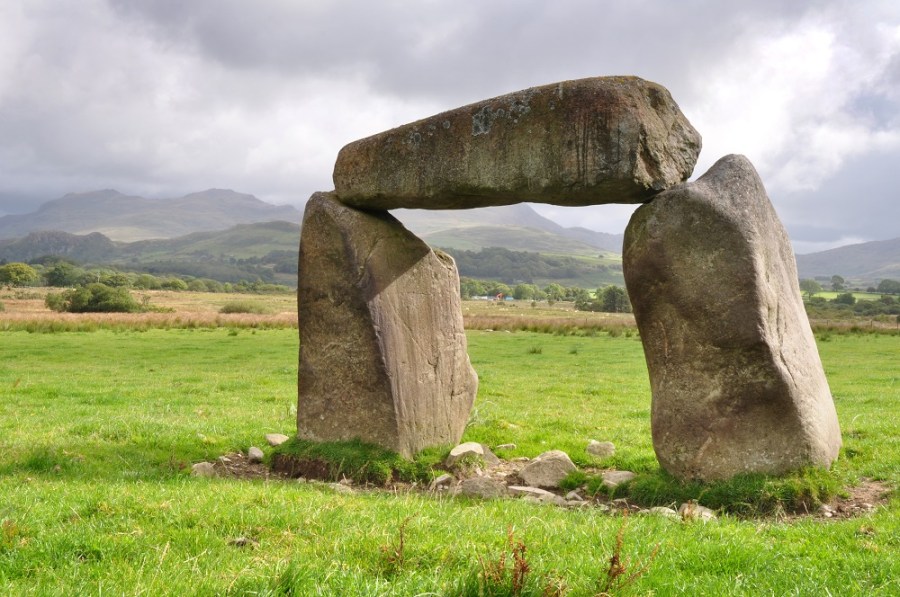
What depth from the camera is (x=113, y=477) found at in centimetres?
909

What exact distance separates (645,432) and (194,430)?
27.0 ft

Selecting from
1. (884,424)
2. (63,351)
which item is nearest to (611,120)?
(884,424)

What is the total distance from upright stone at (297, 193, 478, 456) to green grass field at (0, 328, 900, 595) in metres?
1.65

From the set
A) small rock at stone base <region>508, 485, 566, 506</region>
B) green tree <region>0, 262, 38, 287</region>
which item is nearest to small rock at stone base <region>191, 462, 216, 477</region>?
small rock at stone base <region>508, 485, 566, 506</region>

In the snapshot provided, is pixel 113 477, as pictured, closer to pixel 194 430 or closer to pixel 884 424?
pixel 194 430

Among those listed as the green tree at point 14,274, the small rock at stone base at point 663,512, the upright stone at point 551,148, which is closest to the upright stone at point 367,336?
the upright stone at point 551,148

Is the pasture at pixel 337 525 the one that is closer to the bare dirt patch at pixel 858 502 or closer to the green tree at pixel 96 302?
the bare dirt patch at pixel 858 502

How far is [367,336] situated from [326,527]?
4669mm

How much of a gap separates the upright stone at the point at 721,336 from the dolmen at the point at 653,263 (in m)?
0.02

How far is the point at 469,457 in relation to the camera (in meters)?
10.7

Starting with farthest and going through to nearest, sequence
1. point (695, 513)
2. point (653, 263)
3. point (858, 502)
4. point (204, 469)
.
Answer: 1. point (204, 469)
2. point (653, 263)
3. point (858, 502)
4. point (695, 513)

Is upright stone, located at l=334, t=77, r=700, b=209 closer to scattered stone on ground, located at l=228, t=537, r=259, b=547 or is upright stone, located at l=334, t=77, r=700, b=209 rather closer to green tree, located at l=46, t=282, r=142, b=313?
Answer: scattered stone on ground, located at l=228, t=537, r=259, b=547

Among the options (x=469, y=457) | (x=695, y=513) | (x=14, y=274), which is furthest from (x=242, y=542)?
(x=14, y=274)

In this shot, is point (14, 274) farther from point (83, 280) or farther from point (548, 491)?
point (548, 491)
